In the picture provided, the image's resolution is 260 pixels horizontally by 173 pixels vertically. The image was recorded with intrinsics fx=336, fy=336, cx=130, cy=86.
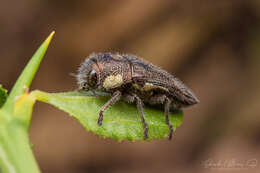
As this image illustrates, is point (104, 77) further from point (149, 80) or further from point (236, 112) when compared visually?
point (236, 112)

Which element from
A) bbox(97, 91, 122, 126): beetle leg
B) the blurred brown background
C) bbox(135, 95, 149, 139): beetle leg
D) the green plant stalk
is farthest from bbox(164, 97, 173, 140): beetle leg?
the blurred brown background

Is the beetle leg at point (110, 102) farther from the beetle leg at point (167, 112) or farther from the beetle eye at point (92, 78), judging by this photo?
the beetle leg at point (167, 112)

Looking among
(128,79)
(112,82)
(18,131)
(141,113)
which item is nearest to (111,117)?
(141,113)

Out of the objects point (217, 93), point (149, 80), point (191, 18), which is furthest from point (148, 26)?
point (149, 80)

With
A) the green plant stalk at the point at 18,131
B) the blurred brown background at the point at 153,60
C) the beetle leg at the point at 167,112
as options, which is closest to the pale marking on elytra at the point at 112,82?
the beetle leg at the point at 167,112

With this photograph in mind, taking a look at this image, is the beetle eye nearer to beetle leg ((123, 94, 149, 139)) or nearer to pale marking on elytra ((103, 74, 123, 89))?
pale marking on elytra ((103, 74, 123, 89))

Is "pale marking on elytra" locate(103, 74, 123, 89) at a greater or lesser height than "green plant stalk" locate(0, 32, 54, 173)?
greater

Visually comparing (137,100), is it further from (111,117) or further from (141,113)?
(111,117)
